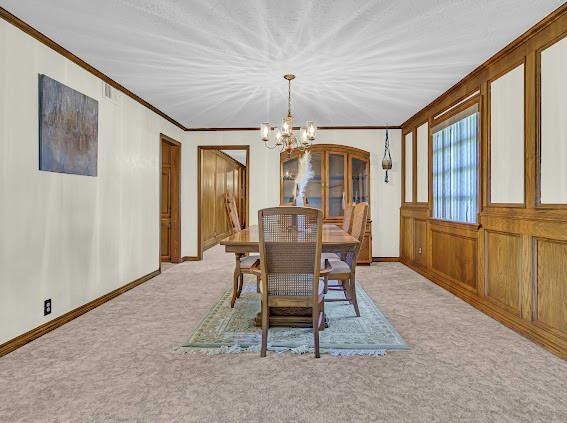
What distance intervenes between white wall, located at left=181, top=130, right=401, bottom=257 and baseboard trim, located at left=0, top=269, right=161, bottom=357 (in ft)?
7.63

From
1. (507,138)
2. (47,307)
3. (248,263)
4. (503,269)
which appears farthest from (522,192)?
(47,307)

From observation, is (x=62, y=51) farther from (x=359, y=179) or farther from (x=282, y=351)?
(x=359, y=179)

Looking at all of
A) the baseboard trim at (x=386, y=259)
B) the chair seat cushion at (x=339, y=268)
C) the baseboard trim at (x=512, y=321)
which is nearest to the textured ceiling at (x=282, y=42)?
the chair seat cushion at (x=339, y=268)

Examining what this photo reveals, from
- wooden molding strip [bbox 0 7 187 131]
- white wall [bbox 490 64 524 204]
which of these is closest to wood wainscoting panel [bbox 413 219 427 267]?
white wall [bbox 490 64 524 204]

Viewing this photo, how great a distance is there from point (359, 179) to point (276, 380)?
4.68 m

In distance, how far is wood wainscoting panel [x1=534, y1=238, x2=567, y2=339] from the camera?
252cm

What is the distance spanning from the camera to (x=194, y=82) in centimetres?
407

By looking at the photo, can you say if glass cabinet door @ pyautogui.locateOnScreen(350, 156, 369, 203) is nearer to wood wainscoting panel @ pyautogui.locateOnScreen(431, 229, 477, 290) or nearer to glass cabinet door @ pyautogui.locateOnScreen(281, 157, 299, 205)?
glass cabinet door @ pyautogui.locateOnScreen(281, 157, 299, 205)

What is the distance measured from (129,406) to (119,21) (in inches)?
97.3

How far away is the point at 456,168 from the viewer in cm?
Answer: 433

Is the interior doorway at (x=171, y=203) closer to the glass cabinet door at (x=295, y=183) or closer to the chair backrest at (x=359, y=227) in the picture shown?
the glass cabinet door at (x=295, y=183)

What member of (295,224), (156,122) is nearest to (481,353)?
(295,224)

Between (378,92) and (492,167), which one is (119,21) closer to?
(378,92)

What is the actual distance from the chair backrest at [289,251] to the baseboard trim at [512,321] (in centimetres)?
163
